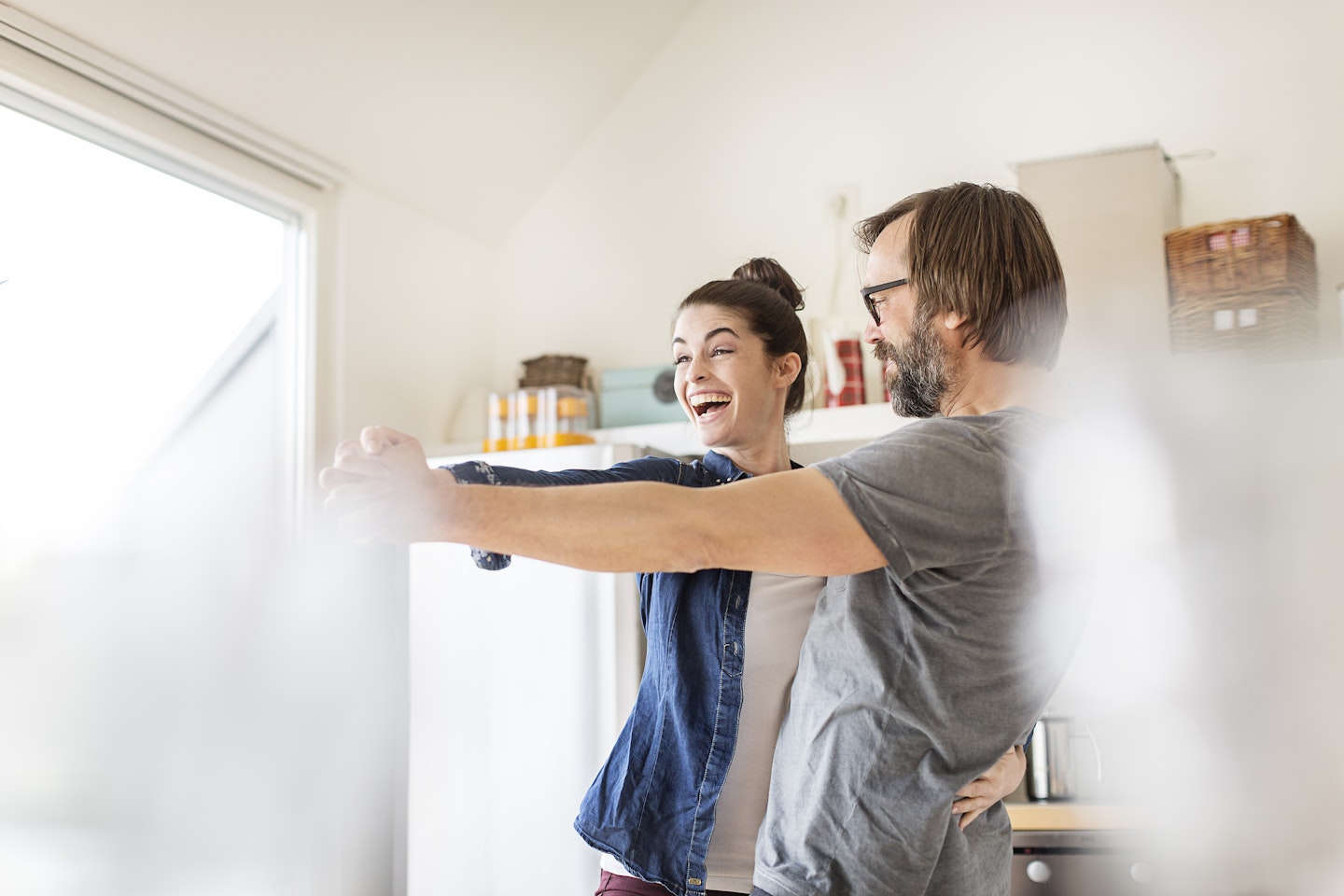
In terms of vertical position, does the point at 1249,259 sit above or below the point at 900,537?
above

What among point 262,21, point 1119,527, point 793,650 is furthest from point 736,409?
point 262,21

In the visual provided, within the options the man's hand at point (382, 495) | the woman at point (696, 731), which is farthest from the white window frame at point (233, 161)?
the man's hand at point (382, 495)

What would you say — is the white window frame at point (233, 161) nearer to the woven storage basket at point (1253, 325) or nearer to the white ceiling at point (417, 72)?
the white ceiling at point (417, 72)

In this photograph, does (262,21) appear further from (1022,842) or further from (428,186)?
(1022,842)

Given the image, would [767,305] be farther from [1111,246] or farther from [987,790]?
[1111,246]

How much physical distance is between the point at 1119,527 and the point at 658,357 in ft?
4.65

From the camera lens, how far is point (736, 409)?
155 cm

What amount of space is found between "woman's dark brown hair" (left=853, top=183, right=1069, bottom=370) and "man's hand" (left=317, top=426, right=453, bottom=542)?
52 cm

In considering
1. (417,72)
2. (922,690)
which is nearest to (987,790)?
(922,690)

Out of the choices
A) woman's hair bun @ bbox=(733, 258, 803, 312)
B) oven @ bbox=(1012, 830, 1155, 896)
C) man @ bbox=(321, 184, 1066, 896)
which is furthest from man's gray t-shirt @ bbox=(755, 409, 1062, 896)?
oven @ bbox=(1012, 830, 1155, 896)

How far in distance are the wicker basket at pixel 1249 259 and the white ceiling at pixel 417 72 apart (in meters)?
1.67

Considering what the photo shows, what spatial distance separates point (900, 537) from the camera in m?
0.89

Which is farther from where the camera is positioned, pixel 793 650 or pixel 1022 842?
pixel 1022 842

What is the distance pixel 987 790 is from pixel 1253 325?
63.0 inches
